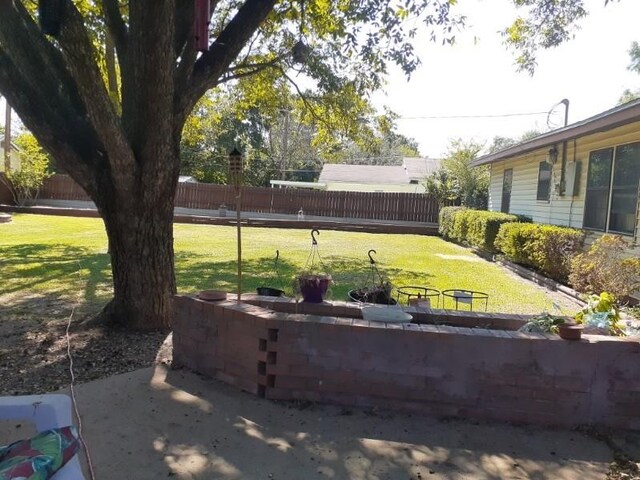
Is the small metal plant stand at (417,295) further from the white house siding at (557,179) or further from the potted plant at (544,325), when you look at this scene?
the white house siding at (557,179)

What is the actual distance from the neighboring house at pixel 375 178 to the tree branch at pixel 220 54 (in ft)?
79.9

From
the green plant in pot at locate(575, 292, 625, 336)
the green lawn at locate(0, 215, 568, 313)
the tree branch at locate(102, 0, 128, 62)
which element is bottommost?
the green lawn at locate(0, 215, 568, 313)

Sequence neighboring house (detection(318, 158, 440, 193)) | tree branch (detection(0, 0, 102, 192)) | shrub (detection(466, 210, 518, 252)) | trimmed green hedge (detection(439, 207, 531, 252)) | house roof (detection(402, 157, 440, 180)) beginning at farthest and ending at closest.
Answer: house roof (detection(402, 157, 440, 180)), neighboring house (detection(318, 158, 440, 193)), trimmed green hedge (detection(439, 207, 531, 252)), shrub (detection(466, 210, 518, 252)), tree branch (detection(0, 0, 102, 192))

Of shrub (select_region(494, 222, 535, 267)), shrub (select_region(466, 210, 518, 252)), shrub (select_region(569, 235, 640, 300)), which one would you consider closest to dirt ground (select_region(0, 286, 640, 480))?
shrub (select_region(569, 235, 640, 300))

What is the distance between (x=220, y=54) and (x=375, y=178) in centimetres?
2599

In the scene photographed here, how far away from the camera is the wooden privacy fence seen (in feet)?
74.6

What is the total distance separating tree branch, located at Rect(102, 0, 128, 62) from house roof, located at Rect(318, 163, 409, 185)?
82.4 feet

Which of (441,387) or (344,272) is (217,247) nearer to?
(344,272)

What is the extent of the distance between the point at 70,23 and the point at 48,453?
318cm

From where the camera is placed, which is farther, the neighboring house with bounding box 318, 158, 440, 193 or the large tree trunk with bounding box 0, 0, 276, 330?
the neighboring house with bounding box 318, 158, 440, 193

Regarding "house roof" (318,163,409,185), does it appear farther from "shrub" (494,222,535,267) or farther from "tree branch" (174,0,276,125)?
"tree branch" (174,0,276,125)

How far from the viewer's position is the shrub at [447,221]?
17.1 m

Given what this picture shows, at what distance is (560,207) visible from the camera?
10.6 meters

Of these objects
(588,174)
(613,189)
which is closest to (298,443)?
(613,189)
